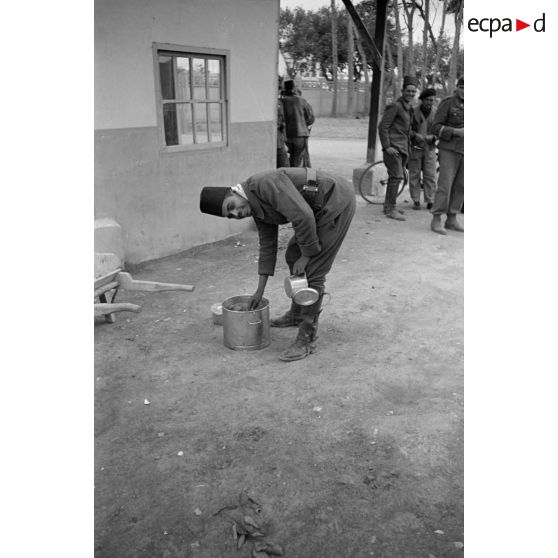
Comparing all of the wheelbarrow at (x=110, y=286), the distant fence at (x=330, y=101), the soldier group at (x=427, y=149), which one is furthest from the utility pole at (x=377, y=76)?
the distant fence at (x=330, y=101)

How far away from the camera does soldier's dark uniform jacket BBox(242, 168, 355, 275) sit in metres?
3.83

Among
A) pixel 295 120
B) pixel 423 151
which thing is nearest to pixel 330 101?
pixel 295 120

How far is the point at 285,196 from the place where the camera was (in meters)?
3.82

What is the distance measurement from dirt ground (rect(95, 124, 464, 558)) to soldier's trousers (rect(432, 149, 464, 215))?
7.30ft

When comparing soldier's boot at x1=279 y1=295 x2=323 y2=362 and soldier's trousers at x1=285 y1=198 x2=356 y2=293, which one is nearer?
soldier's trousers at x1=285 y1=198 x2=356 y2=293

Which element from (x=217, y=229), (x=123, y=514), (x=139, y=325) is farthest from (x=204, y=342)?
(x=217, y=229)

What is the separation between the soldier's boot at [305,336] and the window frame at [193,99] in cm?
318

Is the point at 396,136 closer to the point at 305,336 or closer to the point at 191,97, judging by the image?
the point at 191,97

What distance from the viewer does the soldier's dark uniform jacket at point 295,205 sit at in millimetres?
3834

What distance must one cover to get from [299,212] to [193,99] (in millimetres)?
3654

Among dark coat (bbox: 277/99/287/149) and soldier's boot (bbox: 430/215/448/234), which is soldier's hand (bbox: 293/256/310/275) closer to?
soldier's boot (bbox: 430/215/448/234)

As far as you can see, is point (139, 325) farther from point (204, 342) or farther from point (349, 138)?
point (349, 138)
